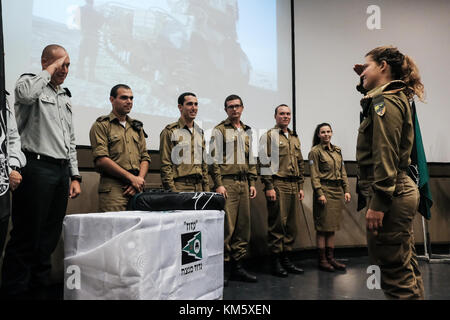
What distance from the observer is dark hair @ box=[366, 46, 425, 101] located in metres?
1.66

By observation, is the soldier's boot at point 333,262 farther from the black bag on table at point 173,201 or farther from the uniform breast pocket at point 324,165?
the black bag on table at point 173,201

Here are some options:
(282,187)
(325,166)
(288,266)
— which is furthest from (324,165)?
(288,266)

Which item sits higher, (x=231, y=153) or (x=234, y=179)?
(x=231, y=153)

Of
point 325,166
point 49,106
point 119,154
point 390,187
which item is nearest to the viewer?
point 390,187

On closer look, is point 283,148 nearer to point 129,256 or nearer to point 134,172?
point 134,172

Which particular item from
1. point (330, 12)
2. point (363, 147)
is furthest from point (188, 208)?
point (330, 12)

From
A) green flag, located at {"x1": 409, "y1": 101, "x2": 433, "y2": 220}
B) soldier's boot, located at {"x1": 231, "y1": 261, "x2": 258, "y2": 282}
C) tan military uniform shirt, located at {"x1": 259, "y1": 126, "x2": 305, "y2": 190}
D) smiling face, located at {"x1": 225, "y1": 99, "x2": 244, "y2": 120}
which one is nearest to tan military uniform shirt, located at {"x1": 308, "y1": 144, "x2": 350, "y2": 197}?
tan military uniform shirt, located at {"x1": 259, "y1": 126, "x2": 305, "y2": 190}

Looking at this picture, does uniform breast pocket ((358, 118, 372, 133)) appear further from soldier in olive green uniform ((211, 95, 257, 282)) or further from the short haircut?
the short haircut

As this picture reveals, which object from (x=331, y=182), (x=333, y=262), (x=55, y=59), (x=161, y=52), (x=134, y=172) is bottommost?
(x=333, y=262)

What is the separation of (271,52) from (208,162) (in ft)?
6.38

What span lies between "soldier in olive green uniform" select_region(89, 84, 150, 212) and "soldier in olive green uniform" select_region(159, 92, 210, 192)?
17 cm

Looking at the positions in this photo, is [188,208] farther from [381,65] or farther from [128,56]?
[128,56]

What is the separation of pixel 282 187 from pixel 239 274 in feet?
2.82

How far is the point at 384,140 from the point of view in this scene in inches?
59.1
